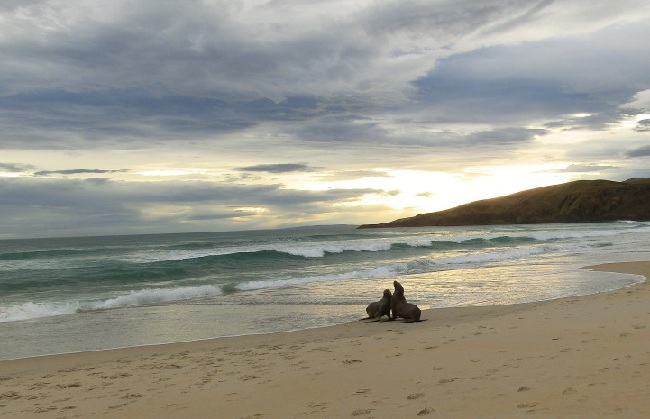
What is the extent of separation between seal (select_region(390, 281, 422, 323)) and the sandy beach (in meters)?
0.70

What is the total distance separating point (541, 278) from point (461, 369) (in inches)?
488

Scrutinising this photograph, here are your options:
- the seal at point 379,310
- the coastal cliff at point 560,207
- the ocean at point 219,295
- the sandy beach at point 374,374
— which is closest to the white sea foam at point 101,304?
the ocean at point 219,295

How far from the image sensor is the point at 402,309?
35.6ft

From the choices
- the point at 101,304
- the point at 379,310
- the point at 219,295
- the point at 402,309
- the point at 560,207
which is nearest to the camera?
the point at 402,309

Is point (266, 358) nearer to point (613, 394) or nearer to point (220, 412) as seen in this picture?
point (220, 412)

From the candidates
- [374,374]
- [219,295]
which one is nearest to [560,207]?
[219,295]

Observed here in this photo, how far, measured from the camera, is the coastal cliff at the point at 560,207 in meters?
94.6

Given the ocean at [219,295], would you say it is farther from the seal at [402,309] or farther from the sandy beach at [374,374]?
the sandy beach at [374,374]

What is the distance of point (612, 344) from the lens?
652 cm

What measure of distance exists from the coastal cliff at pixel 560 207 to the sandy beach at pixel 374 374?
95.3 m

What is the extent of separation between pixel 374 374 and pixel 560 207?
10578 cm

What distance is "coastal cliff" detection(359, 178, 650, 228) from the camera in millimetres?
94625

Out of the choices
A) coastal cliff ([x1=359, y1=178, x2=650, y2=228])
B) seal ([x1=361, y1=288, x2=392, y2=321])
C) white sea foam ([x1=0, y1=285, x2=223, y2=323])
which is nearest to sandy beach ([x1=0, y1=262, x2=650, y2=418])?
seal ([x1=361, y1=288, x2=392, y2=321])

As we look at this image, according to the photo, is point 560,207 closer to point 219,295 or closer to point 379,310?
point 219,295
